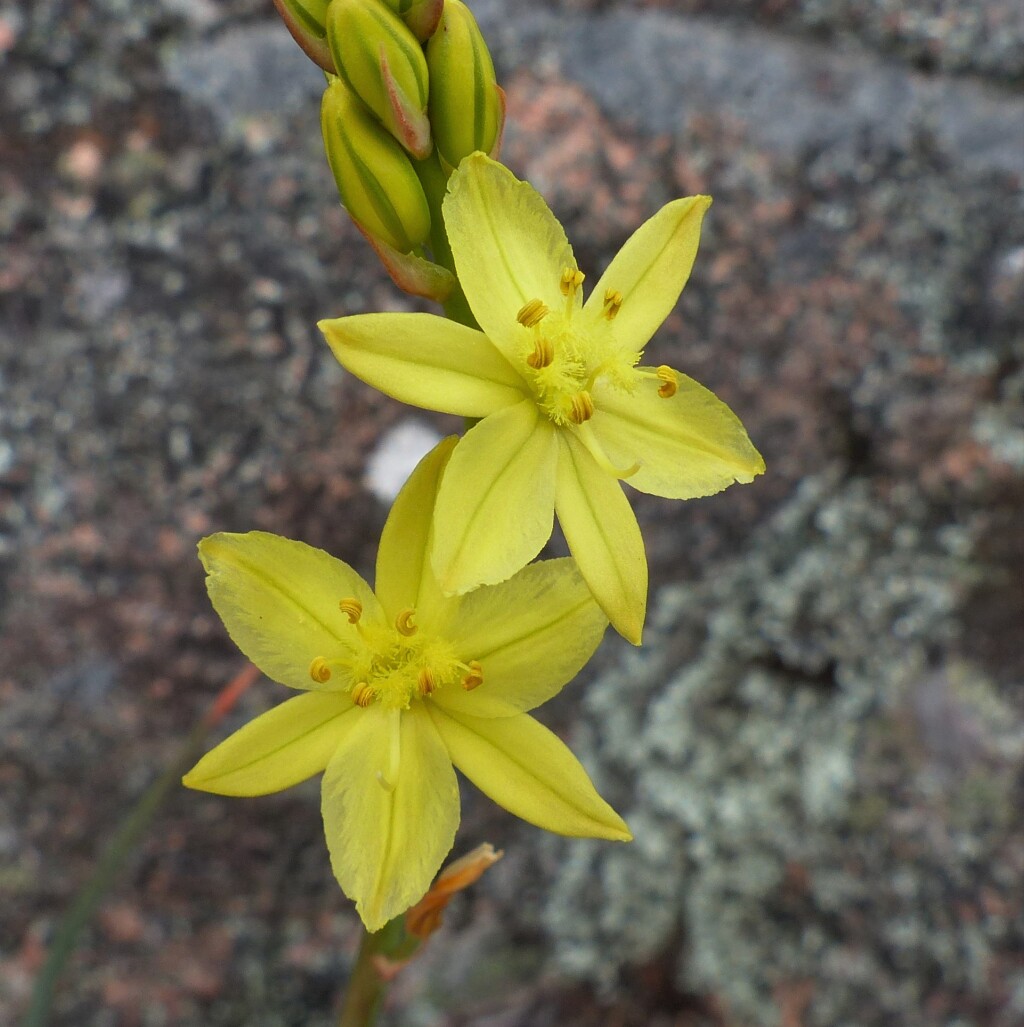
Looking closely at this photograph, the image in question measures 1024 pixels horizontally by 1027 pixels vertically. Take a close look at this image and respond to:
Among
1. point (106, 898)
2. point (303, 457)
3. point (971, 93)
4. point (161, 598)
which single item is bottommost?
point (106, 898)

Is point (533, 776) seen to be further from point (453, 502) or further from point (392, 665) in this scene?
point (453, 502)

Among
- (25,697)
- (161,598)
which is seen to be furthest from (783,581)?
(25,697)

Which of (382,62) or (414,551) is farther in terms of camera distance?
(414,551)

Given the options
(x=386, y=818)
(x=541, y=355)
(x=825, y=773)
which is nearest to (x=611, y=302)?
(x=541, y=355)

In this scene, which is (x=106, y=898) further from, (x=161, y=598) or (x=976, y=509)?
(x=976, y=509)

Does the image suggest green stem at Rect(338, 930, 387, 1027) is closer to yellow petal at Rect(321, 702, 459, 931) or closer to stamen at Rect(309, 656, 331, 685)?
yellow petal at Rect(321, 702, 459, 931)

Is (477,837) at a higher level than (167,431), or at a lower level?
lower
